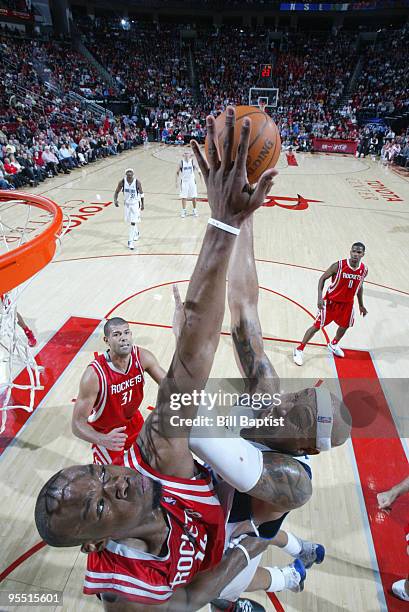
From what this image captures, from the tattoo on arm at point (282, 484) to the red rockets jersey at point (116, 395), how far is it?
1.52 metres

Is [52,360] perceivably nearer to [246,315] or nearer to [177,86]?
[246,315]

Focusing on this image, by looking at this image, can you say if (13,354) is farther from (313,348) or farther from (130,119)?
(130,119)

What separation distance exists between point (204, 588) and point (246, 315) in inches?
48.3

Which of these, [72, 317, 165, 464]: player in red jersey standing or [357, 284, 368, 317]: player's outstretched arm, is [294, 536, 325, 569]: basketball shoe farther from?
[357, 284, 368, 317]: player's outstretched arm

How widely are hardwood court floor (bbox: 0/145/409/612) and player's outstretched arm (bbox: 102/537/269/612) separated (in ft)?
3.26

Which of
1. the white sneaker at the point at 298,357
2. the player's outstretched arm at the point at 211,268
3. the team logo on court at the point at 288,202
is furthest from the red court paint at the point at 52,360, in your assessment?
the team logo on court at the point at 288,202

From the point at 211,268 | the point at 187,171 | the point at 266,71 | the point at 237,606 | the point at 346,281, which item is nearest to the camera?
the point at 211,268

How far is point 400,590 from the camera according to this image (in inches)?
101

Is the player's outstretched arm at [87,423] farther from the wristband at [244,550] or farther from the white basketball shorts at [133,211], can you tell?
the white basketball shorts at [133,211]

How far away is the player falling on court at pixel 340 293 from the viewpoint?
470 centimetres

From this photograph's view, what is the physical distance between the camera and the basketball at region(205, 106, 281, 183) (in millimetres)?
1860

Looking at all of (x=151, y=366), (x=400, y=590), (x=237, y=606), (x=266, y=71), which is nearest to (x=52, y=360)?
(x=151, y=366)

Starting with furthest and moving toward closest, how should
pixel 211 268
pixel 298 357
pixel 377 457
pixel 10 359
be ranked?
pixel 298 357 < pixel 10 359 < pixel 377 457 < pixel 211 268

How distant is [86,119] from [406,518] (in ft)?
75.6
